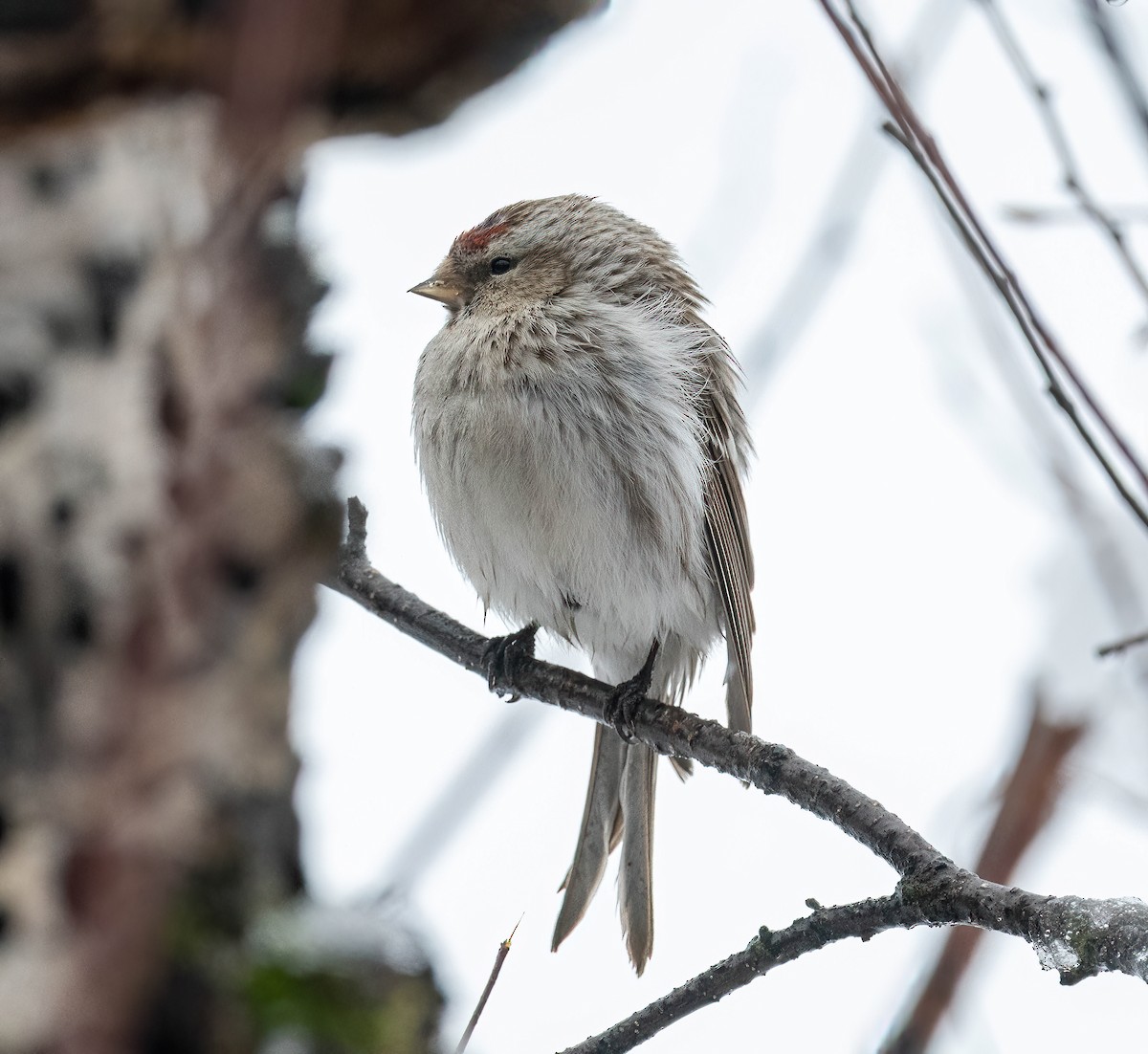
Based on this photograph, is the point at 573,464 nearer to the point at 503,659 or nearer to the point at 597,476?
the point at 597,476

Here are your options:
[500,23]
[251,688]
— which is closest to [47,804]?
[251,688]

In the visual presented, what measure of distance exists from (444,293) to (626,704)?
1838mm

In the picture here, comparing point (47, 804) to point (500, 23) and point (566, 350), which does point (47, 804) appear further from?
point (566, 350)

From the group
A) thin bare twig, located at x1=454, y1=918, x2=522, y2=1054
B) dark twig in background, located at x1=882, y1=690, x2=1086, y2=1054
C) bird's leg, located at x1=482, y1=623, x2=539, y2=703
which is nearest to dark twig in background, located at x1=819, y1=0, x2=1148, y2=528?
dark twig in background, located at x1=882, y1=690, x2=1086, y2=1054

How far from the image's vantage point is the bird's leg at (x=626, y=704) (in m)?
3.90

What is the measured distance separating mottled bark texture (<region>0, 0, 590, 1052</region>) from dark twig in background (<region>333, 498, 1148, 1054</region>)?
1.17 m

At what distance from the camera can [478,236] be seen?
5000 millimetres

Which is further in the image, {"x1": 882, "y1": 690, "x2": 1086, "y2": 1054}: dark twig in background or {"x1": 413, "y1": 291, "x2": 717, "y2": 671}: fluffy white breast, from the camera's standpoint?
→ {"x1": 413, "y1": 291, "x2": 717, "y2": 671}: fluffy white breast

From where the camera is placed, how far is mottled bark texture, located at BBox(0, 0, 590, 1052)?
107 cm

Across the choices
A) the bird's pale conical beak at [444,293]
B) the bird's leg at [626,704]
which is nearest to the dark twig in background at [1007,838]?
the bird's leg at [626,704]

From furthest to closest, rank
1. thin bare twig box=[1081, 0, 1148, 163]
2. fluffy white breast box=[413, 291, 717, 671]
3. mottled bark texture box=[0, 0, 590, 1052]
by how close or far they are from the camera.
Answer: fluffy white breast box=[413, 291, 717, 671]
thin bare twig box=[1081, 0, 1148, 163]
mottled bark texture box=[0, 0, 590, 1052]

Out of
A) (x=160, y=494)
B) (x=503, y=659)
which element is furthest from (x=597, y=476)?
(x=160, y=494)

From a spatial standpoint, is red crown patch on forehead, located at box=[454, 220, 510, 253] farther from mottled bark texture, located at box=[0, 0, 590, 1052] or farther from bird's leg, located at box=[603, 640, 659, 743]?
mottled bark texture, located at box=[0, 0, 590, 1052]

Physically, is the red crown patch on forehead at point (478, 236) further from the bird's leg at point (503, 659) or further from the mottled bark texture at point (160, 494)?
the mottled bark texture at point (160, 494)
